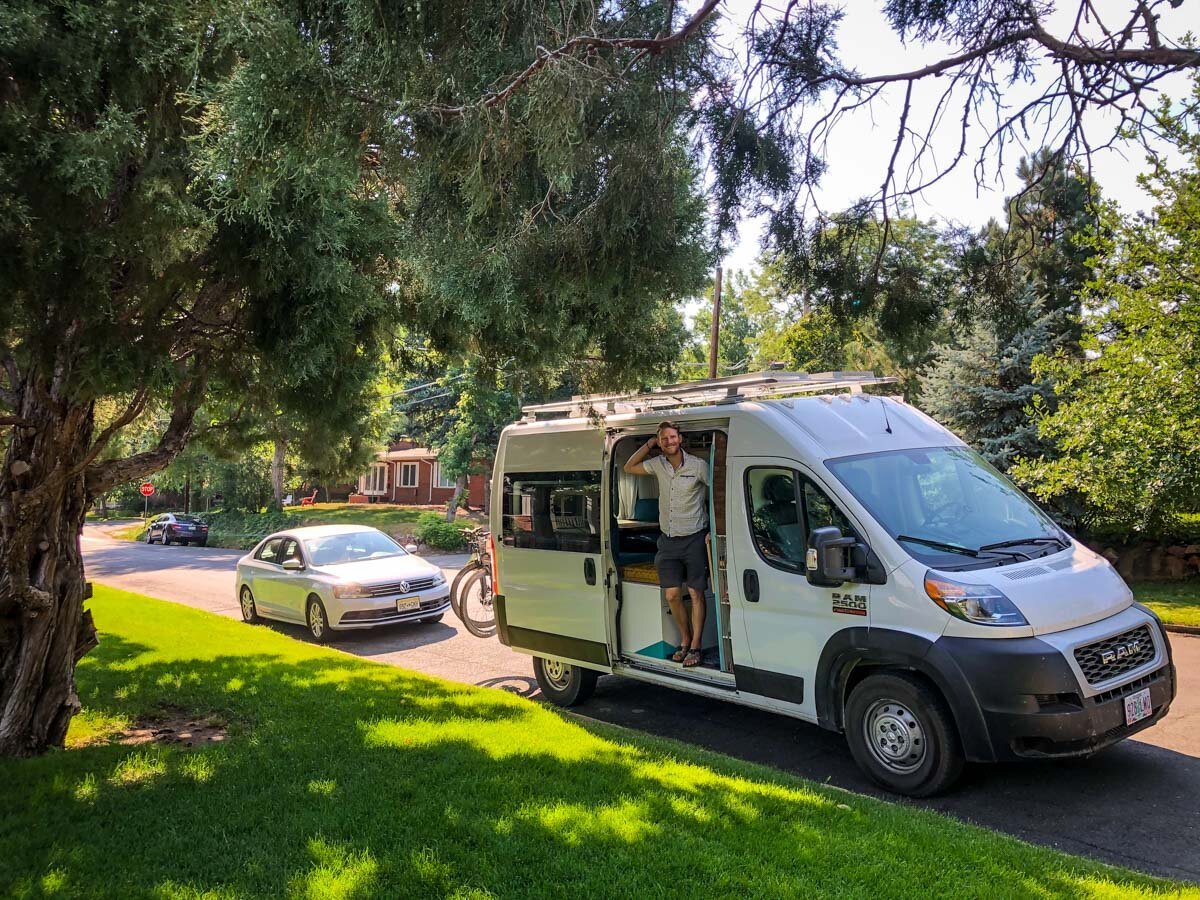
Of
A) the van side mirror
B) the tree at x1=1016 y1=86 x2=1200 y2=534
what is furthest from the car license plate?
the tree at x1=1016 y1=86 x2=1200 y2=534

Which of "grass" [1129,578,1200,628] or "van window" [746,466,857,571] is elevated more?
"van window" [746,466,857,571]

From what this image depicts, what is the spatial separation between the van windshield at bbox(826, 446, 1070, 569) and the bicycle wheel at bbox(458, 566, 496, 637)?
594 centimetres

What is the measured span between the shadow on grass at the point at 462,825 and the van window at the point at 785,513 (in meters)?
1.59

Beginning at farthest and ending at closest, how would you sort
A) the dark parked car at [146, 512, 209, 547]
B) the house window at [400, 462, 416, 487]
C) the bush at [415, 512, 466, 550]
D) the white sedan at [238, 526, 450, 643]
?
the house window at [400, 462, 416, 487]
the dark parked car at [146, 512, 209, 547]
the bush at [415, 512, 466, 550]
the white sedan at [238, 526, 450, 643]

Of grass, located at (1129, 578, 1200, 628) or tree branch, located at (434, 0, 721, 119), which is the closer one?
tree branch, located at (434, 0, 721, 119)

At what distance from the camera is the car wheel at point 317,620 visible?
11.8m

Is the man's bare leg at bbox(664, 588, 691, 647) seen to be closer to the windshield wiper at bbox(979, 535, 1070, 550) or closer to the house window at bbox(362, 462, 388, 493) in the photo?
the windshield wiper at bbox(979, 535, 1070, 550)

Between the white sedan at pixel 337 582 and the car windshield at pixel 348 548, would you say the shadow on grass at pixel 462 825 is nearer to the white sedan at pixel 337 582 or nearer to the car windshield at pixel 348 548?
the white sedan at pixel 337 582

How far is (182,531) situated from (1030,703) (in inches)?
1548

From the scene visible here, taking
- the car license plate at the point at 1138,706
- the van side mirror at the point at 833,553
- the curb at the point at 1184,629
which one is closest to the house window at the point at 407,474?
the curb at the point at 1184,629

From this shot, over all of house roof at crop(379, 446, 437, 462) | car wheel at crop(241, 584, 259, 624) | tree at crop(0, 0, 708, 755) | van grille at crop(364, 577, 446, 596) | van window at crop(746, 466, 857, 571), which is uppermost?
house roof at crop(379, 446, 437, 462)

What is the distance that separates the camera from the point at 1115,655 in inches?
196

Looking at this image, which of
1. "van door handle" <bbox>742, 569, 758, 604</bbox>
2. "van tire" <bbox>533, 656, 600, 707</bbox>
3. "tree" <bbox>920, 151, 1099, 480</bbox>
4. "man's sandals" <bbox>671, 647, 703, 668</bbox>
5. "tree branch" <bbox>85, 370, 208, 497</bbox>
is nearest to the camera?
"van door handle" <bbox>742, 569, 758, 604</bbox>

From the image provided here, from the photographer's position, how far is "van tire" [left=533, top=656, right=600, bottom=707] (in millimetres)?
7805
